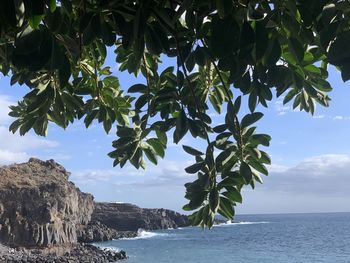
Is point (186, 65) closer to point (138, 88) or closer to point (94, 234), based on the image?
point (138, 88)

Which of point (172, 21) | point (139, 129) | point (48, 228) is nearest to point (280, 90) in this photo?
point (172, 21)

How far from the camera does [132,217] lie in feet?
292

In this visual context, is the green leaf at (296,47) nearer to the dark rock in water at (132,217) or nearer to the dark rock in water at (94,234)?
the dark rock in water at (94,234)

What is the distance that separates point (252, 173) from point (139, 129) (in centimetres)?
87

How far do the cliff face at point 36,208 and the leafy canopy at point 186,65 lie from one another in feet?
159

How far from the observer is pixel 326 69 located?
7.33ft

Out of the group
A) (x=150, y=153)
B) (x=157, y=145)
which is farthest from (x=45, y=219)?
(x=157, y=145)

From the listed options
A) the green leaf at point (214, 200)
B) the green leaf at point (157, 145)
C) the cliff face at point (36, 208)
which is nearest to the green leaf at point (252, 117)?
the green leaf at point (214, 200)

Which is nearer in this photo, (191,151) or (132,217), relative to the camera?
(191,151)

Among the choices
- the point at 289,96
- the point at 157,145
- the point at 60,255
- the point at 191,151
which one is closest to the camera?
Result: the point at 191,151

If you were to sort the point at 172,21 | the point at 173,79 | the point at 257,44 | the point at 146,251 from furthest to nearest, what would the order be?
the point at 146,251 → the point at 173,79 → the point at 172,21 → the point at 257,44

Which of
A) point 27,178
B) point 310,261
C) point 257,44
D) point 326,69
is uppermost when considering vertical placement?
point 27,178

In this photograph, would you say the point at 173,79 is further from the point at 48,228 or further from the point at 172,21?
the point at 48,228

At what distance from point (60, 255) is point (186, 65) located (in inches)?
1834
